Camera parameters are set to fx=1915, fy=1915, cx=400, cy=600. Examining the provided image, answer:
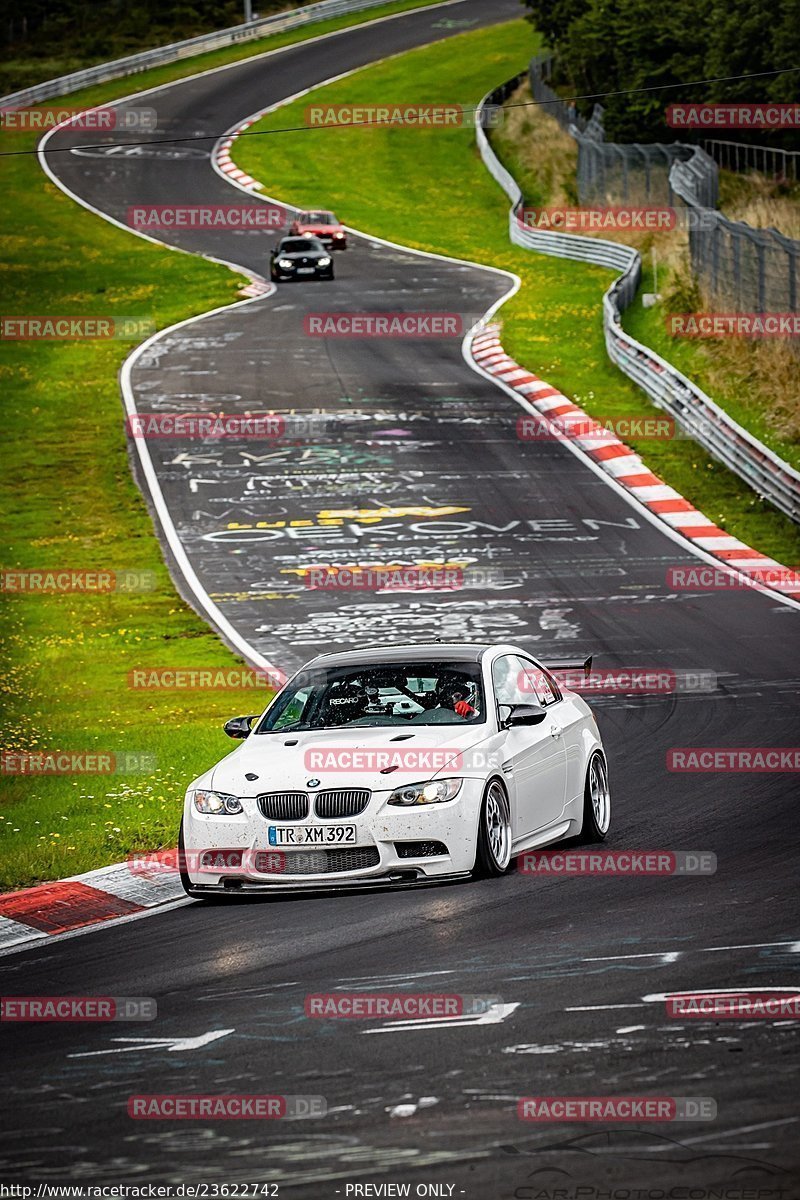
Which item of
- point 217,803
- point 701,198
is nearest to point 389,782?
point 217,803

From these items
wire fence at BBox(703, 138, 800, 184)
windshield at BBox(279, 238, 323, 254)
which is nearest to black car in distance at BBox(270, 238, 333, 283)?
windshield at BBox(279, 238, 323, 254)

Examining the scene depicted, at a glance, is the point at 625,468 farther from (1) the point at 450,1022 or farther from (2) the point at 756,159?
(1) the point at 450,1022

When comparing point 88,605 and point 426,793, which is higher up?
point 426,793

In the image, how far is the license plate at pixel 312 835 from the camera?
10.8m

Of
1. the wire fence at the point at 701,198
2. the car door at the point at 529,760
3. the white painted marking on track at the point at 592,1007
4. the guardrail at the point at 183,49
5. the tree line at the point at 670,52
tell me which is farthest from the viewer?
the guardrail at the point at 183,49

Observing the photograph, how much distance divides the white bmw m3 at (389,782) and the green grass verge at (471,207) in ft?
43.8

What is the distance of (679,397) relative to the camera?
32156mm

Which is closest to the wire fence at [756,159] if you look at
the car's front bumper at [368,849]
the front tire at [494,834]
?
the front tire at [494,834]

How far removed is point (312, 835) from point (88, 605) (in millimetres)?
14316

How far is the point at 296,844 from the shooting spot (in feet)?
35.7

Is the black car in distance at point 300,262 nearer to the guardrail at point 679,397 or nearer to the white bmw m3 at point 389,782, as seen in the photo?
the guardrail at point 679,397

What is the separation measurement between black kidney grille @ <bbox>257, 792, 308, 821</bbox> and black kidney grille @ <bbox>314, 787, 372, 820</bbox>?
85 millimetres

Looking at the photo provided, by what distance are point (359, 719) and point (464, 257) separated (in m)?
42.7

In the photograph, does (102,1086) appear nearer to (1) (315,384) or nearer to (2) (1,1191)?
(2) (1,1191)
